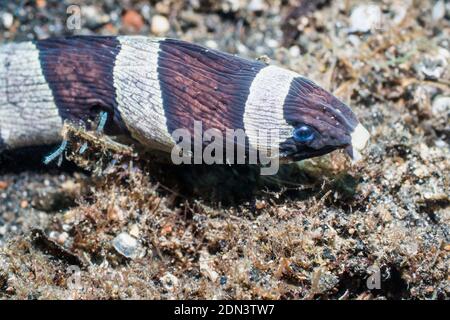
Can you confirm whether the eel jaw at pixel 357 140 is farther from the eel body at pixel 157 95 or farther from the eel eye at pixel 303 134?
the eel eye at pixel 303 134

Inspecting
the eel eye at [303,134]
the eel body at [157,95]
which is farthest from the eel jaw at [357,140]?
the eel eye at [303,134]

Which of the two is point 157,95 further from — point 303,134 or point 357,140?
point 357,140

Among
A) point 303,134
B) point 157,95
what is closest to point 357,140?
point 303,134

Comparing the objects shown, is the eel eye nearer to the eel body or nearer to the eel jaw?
the eel body

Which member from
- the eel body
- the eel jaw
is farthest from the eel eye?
the eel jaw
